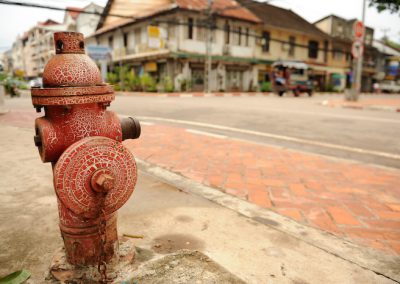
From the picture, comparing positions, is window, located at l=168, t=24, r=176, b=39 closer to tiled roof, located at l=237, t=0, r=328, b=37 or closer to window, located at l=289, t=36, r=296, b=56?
tiled roof, located at l=237, t=0, r=328, b=37

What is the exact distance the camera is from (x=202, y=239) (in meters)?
1.98

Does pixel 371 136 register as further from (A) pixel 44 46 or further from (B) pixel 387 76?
(A) pixel 44 46

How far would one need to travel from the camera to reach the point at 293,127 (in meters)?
6.84

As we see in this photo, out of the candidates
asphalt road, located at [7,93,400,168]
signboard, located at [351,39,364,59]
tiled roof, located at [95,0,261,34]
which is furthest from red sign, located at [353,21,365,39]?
tiled roof, located at [95,0,261,34]

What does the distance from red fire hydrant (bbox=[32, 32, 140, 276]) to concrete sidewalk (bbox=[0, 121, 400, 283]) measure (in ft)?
1.17

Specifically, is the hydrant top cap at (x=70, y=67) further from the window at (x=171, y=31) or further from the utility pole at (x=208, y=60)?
the window at (x=171, y=31)

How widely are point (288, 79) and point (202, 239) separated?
20.4m

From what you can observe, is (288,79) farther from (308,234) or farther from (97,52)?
(308,234)

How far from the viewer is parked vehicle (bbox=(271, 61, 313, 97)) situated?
20672 mm

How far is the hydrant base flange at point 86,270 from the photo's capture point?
153 cm

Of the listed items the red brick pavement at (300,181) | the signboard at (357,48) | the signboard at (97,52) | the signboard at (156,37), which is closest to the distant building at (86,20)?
the signboard at (97,52)

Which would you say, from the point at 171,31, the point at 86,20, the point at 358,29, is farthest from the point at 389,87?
the point at 86,20

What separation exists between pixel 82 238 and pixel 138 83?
2284 cm

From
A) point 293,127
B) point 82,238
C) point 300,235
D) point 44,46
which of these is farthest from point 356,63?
point 44,46
